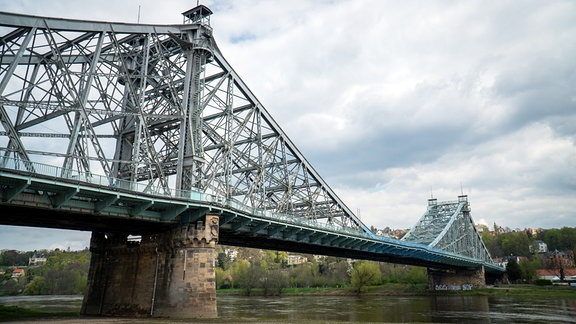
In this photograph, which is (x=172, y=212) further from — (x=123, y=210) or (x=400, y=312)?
(x=400, y=312)

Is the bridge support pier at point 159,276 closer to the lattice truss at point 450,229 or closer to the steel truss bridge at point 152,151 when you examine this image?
the steel truss bridge at point 152,151

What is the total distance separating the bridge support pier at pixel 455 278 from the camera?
91.8 m

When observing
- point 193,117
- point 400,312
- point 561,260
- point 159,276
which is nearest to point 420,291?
point 400,312

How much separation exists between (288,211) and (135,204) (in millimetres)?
22268

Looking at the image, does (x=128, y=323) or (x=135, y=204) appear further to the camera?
(x=135, y=204)

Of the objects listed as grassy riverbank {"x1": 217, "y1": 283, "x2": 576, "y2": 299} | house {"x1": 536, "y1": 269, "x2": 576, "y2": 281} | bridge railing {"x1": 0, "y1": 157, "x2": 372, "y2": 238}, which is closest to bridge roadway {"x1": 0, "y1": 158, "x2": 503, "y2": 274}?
bridge railing {"x1": 0, "y1": 157, "x2": 372, "y2": 238}

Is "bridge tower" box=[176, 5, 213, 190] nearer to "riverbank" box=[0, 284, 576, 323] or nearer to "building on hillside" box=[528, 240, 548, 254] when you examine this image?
"riverbank" box=[0, 284, 576, 323]

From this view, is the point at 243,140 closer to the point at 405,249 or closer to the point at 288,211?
the point at 288,211

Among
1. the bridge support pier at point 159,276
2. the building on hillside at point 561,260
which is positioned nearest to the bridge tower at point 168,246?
the bridge support pier at point 159,276

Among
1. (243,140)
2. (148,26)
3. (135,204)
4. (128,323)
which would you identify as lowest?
(128,323)

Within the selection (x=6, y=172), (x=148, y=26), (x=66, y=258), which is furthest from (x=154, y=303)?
(x=66, y=258)

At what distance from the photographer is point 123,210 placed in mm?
27359

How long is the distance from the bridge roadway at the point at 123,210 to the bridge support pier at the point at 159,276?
3.78 ft

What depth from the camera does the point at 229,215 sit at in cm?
3241
